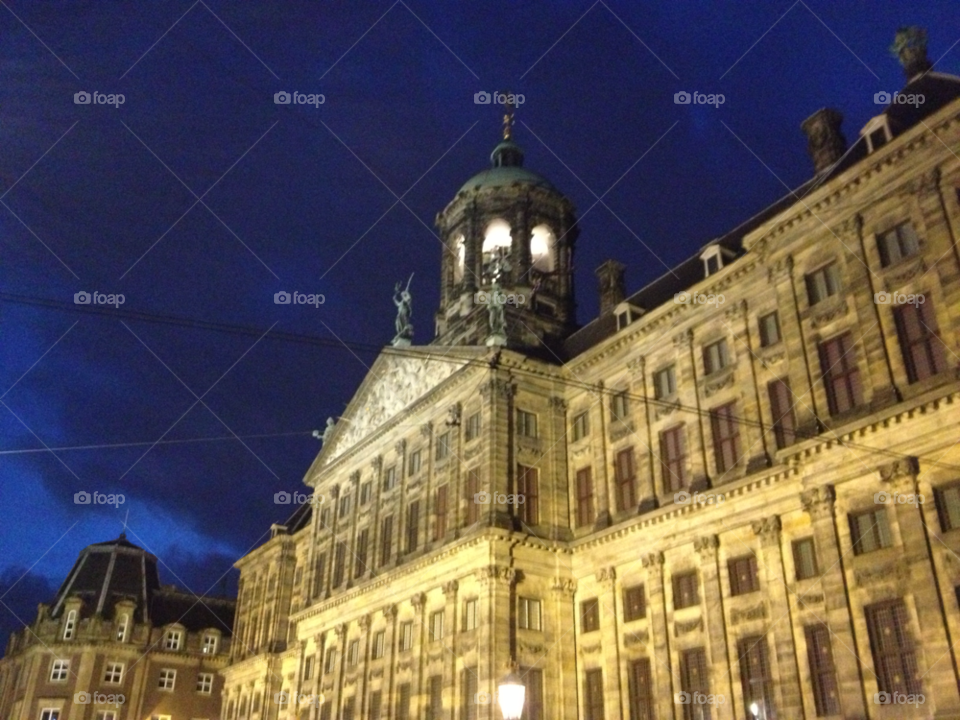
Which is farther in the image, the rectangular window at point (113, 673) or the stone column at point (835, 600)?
the rectangular window at point (113, 673)

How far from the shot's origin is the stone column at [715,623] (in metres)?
26.7

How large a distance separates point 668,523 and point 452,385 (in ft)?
43.8

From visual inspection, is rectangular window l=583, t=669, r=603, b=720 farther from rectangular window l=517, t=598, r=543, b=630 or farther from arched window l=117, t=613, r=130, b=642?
arched window l=117, t=613, r=130, b=642

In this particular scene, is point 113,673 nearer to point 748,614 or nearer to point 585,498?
point 585,498

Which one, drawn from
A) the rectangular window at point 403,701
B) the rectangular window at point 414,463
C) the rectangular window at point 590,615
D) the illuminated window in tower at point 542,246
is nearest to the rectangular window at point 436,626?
the rectangular window at point 403,701

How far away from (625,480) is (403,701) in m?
14.2

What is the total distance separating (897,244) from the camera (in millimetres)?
25219

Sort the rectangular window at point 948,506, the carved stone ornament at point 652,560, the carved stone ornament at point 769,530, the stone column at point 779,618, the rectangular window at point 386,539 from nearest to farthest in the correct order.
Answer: the rectangular window at point 948,506 < the stone column at point 779,618 < the carved stone ornament at point 769,530 < the carved stone ornament at point 652,560 < the rectangular window at point 386,539

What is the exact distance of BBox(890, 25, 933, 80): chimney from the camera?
103ft

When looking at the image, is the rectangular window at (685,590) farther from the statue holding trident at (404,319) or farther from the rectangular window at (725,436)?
the statue holding trident at (404,319)

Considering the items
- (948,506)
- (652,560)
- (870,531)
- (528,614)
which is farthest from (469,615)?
(948,506)

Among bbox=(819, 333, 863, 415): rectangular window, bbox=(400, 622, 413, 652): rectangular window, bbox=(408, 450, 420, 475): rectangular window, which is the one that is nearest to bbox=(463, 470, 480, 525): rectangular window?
bbox=(408, 450, 420, 475): rectangular window

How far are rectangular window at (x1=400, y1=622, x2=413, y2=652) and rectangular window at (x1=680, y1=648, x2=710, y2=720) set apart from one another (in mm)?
13634

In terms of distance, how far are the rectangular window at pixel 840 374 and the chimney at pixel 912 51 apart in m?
12.3
